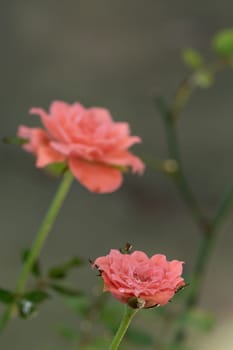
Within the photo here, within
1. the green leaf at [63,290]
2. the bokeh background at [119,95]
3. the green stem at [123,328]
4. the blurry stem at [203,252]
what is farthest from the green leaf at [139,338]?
the bokeh background at [119,95]

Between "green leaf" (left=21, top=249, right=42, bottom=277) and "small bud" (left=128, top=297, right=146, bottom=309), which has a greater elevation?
"green leaf" (left=21, top=249, right=42, bottom=277)

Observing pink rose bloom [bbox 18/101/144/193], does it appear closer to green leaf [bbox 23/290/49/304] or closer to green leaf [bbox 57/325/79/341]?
green leaf [bbox 23/290/49/304]

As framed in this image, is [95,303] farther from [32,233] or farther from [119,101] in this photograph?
[119,101]

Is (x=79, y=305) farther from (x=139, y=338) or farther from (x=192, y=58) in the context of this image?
(x=192, y=58)

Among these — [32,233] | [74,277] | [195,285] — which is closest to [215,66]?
[195,285]

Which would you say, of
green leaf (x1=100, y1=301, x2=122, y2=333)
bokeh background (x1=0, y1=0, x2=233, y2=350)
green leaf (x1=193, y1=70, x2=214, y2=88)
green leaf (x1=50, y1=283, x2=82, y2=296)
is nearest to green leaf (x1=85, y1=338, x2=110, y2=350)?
green leaf (x1=100, y1=301, x2=122, y2=333)

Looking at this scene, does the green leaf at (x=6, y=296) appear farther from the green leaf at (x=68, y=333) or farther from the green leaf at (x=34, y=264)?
the green leaf at (x=68, y=333)
